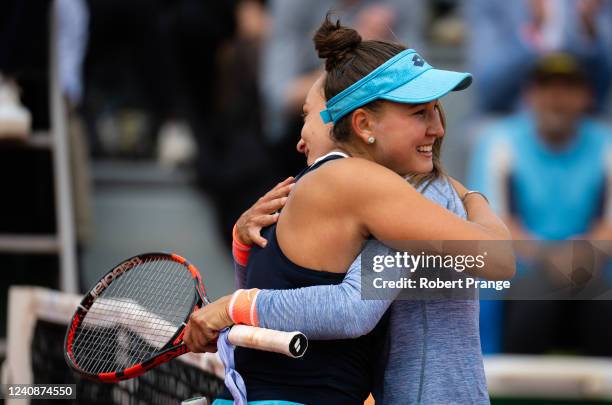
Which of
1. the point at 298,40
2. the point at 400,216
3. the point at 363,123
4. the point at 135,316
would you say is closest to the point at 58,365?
the point at 135,316

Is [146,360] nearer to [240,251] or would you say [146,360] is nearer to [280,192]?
[240,251]

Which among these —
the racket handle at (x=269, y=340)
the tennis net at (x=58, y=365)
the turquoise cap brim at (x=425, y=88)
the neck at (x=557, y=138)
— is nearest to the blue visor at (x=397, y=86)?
the turquoise cap brim at (x=425, y=88)

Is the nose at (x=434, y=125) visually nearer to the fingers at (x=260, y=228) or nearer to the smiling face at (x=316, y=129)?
the smiling face at (x=316, y=129)

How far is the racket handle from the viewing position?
94.0 inches

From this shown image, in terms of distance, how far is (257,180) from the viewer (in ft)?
21.8

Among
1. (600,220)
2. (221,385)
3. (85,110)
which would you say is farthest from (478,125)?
(221,385)

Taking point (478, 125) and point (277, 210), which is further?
point (478, 125)

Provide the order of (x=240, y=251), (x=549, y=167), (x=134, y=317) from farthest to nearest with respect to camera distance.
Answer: (x=549, y=167) → (x=134, y=317) → (x=240, y=251)

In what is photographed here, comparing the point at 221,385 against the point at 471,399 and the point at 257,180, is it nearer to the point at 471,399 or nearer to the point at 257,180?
the point at 471,399

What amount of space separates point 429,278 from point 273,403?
42 centimetres

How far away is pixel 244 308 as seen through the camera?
2539 mm

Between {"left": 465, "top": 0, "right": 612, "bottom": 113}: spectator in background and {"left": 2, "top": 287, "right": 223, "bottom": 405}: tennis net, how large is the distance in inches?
108

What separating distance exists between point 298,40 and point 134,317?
11.3 ft

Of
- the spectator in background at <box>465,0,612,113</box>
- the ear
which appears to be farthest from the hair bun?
the spectator in background at <box>465,0,612,113</box>
